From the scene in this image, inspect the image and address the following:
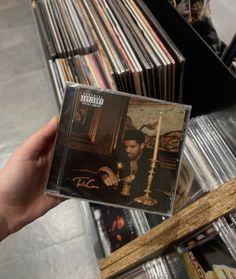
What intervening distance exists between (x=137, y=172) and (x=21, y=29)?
179cm

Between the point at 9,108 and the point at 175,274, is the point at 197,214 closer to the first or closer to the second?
the point at 175,274

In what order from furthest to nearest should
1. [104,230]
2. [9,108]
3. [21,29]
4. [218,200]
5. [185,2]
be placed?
[21,29] → [9,108] → [104,230] → [185,2] → [218,200]

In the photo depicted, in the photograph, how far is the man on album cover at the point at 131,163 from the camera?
0.72 meters

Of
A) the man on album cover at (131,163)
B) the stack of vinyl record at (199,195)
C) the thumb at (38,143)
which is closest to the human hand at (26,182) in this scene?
the thumb at (38,143)

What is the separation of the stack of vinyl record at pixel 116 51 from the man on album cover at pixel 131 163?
0.27 m

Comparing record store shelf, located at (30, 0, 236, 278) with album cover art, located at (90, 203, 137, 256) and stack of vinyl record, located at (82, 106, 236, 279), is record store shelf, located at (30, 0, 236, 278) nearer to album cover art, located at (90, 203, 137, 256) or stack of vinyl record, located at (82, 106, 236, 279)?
stack of vinyl record, located at (82, 106, 236, 279)

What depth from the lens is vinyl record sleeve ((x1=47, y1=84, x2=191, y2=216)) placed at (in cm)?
72

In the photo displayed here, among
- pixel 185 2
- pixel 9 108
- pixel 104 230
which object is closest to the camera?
pixel 185 2

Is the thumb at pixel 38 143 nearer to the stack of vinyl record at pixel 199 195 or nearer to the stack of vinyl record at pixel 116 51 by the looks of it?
the stack of vinyl record at pixel 116 51

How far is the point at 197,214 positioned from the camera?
750 mm

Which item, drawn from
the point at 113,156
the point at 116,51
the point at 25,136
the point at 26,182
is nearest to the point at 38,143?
the point at 26,182

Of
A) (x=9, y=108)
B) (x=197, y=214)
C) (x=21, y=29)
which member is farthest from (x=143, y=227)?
(x=21, y=29)

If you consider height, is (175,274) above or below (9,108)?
above

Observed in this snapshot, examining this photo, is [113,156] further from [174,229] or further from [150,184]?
[174,229]
